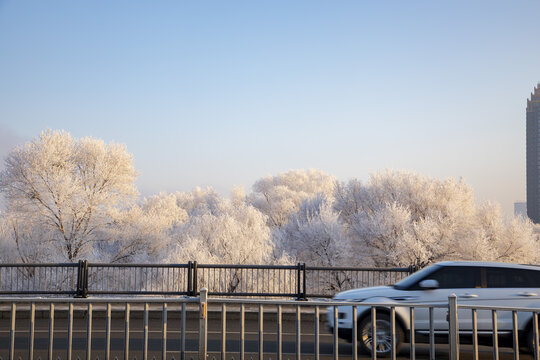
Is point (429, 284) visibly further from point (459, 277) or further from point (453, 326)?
point (453, 326)

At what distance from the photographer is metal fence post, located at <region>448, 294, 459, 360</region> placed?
5.82 m

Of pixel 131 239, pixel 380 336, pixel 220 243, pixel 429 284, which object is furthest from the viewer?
pixel 220 243

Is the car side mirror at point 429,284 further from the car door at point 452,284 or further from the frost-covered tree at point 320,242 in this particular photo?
the frost-covered tree at point 320,242

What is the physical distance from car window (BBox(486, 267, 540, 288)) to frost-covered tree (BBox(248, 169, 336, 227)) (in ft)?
236

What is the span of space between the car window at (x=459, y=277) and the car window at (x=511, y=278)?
0.20 metres

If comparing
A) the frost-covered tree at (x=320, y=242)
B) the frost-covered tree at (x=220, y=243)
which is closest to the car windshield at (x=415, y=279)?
the frost-covered tree at (x=220, y=243)

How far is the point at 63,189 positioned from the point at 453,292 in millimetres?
36845

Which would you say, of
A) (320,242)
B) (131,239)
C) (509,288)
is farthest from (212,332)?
(320,242)

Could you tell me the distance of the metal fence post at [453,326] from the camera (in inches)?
229

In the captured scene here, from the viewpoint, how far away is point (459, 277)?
358 inches

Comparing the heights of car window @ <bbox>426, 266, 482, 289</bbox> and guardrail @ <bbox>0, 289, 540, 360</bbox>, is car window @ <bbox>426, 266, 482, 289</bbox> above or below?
above

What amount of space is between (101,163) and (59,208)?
5.03 metres

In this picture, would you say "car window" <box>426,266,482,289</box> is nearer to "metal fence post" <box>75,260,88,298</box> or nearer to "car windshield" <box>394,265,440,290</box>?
"car windshield" <box>394,265,440,290</box>

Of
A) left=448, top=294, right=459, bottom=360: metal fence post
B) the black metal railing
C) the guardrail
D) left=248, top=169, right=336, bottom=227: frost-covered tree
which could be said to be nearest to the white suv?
the guardrail
